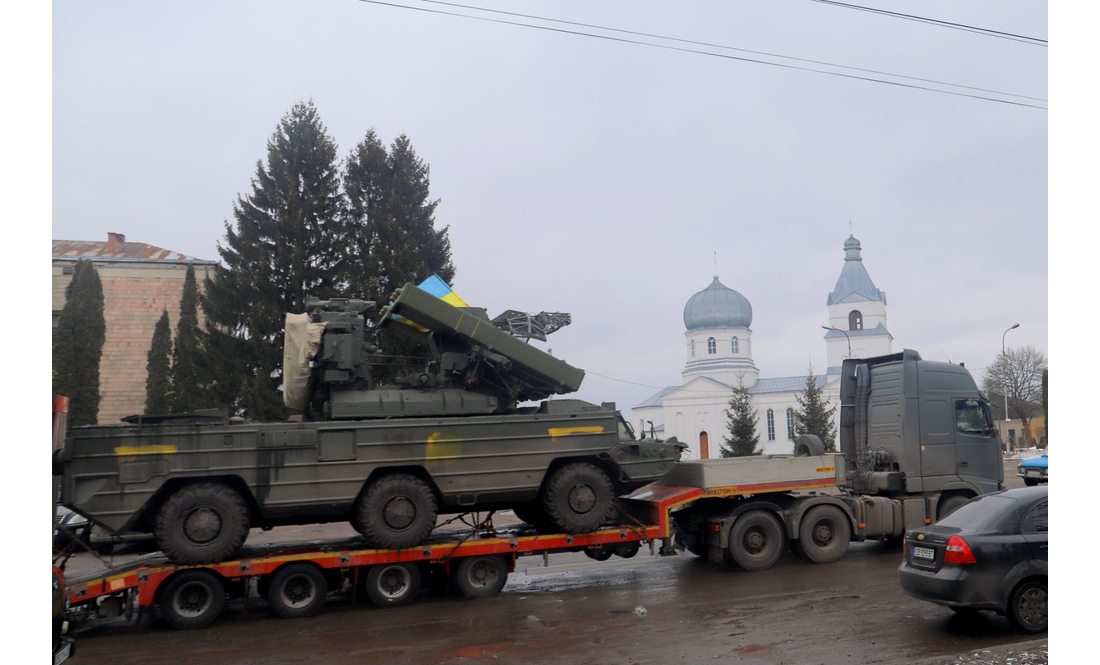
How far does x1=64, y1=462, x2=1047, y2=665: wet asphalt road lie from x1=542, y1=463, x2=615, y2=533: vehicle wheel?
3.38 ft

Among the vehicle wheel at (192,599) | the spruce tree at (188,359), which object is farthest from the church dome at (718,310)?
the vehicle wheel at (192,599)

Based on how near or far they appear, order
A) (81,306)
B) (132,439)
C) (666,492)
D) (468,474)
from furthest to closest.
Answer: (81,306) → (666,492) → (468,474) → (132,439)

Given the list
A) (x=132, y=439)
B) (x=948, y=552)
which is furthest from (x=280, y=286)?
(x=948, y=552)

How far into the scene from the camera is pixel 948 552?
28.7 ft

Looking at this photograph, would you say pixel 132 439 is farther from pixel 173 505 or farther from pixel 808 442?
pixel 808 442

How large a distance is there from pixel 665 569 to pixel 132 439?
829cm

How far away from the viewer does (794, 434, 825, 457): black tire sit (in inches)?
560

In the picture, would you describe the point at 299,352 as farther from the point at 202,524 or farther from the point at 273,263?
the point at 273,263

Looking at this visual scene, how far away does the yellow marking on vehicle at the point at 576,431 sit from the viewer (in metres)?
12.1

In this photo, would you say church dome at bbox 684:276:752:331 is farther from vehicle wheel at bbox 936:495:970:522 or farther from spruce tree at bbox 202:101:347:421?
vehicle wheel at bbox 936:495:970:522

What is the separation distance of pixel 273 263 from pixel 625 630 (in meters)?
22.0

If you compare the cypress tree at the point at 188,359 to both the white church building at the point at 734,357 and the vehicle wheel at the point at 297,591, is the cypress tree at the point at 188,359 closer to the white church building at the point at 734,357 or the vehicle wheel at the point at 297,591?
the vehicle wheel at the point at 297,591

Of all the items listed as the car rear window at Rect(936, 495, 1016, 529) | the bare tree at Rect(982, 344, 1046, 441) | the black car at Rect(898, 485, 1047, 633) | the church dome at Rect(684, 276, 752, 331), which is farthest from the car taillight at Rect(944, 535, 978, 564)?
the church dome at Rect(684, 276, 752, 331)

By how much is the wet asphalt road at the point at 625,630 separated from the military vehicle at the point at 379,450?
1064mm
